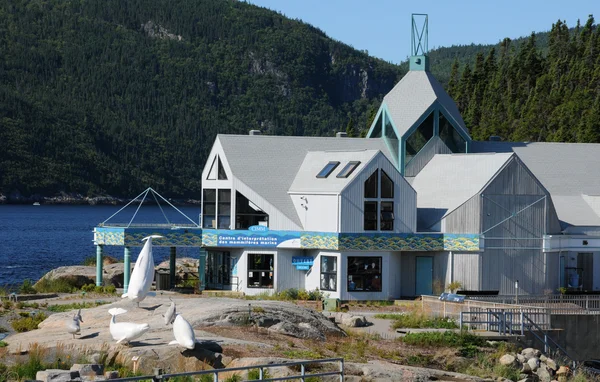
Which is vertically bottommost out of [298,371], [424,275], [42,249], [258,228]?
[298,371]

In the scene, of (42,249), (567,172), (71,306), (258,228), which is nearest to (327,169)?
(258,228)

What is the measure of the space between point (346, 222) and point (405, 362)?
17.9m

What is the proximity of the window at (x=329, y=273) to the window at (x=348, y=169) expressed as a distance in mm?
3603

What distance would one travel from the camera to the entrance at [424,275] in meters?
51.8

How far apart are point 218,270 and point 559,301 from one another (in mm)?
15268

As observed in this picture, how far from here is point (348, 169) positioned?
51281 mm

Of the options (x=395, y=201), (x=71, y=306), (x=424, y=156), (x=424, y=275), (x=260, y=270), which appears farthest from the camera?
(x=424, y=156)

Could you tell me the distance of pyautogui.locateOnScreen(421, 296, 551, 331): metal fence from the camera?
4078 centimetres

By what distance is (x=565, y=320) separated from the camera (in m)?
42.9

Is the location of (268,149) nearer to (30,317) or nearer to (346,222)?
(346,222)

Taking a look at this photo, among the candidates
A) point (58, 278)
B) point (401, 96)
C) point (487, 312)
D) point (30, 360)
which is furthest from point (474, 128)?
point (30, 360)

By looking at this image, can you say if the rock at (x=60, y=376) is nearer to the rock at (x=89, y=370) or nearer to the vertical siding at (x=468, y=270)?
the rock at (x=89, y=370)

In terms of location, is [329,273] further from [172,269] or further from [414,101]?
[414,101]

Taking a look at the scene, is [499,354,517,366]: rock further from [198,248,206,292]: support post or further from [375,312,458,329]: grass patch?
[198,248,206,292]: support post
